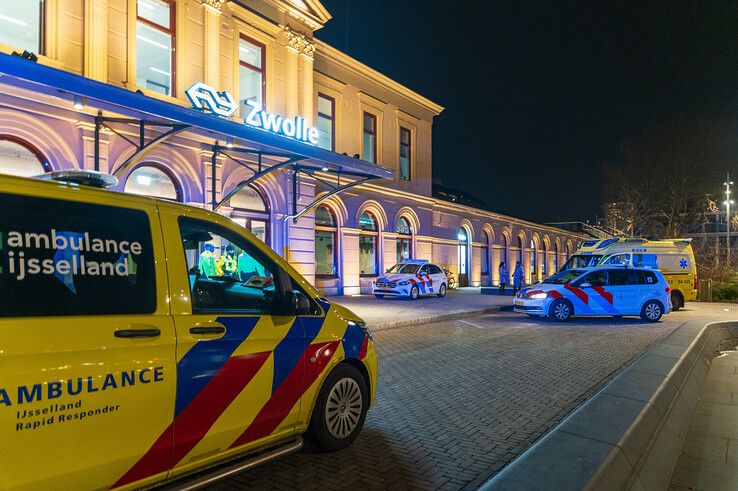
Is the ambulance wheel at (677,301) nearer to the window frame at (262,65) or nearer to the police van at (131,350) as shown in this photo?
the window frame at (262,65)

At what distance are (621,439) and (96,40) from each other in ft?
46.3

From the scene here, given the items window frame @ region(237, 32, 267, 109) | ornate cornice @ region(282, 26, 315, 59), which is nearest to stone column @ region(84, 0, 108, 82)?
window frame @ region(237, 32, 267, 109)

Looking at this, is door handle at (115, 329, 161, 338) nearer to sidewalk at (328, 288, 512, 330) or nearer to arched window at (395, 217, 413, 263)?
sidewalk at (328, 288, 512, 330)

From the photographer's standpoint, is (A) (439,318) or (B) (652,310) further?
(A) (439,318)

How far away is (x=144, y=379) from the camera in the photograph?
2.71 meters

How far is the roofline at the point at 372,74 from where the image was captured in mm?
20578

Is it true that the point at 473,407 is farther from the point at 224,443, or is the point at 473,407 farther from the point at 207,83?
the point at 207,83

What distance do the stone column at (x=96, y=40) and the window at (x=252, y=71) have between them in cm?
Result: 499

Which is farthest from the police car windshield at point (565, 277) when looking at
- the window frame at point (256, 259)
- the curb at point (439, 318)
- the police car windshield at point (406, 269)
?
the window frame at point (256, 259)

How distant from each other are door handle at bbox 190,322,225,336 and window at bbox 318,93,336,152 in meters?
18.5

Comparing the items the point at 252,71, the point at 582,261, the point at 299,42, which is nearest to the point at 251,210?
the point at 252,71

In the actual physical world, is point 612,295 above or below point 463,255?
below

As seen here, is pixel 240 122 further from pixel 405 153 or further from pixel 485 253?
pixel 485 253

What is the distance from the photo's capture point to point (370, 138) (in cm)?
2408
